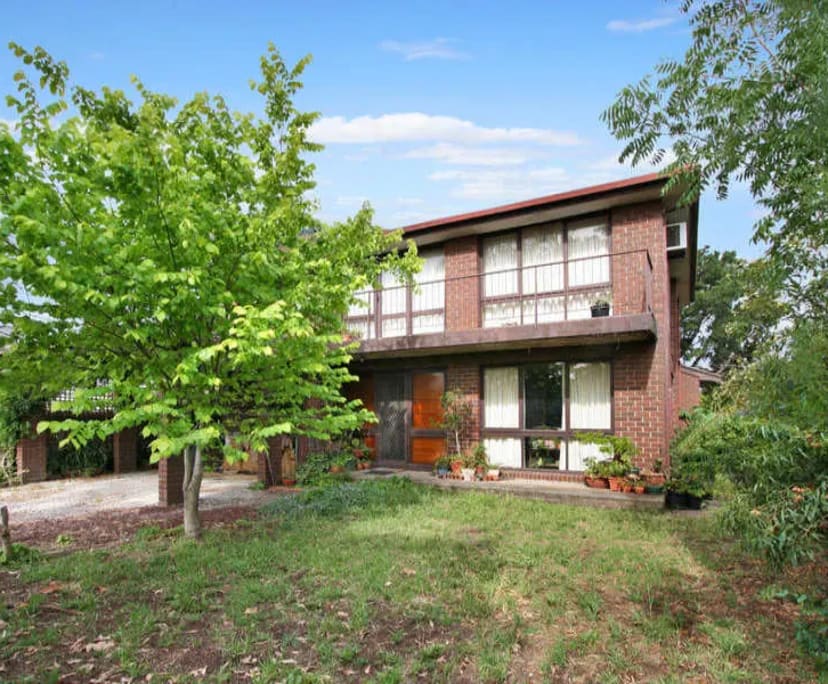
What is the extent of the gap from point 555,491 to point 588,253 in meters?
4.79

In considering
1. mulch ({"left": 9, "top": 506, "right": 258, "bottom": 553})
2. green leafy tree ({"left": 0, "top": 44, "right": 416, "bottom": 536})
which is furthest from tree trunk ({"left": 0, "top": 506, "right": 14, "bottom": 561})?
green leafy tree ({"left": 0, "top": 44, "right": 416, "bottom": 536})

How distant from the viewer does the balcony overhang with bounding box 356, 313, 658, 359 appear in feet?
29.3

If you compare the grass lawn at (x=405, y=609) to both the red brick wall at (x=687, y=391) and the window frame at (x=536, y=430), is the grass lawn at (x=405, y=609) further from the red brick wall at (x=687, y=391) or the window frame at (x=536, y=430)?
the red brick wall at (x=687, y=391)

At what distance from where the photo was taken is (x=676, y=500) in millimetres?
8828

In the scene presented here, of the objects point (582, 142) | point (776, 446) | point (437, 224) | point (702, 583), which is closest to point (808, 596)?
point (702, 583)

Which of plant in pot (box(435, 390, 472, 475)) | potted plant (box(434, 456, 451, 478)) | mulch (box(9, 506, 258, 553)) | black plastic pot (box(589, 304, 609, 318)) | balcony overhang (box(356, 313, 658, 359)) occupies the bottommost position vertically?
mulch (box(9, 506, 258, 553))

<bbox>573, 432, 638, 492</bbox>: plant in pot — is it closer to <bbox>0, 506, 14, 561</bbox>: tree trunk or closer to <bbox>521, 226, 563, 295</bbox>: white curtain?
<bbox>521, 226, 563, 295</bbox>: white curtain

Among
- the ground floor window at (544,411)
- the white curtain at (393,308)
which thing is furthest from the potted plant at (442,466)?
the white curtain at (393,308)

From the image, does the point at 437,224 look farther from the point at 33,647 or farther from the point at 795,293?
the point at 33,647

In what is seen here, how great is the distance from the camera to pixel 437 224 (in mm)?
11320

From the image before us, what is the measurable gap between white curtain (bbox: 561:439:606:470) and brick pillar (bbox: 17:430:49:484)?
1223 centimetres

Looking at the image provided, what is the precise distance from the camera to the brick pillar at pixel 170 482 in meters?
8.91

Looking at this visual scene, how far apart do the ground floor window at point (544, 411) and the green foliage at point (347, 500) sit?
2.33 meters

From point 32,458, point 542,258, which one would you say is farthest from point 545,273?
point 32,458
